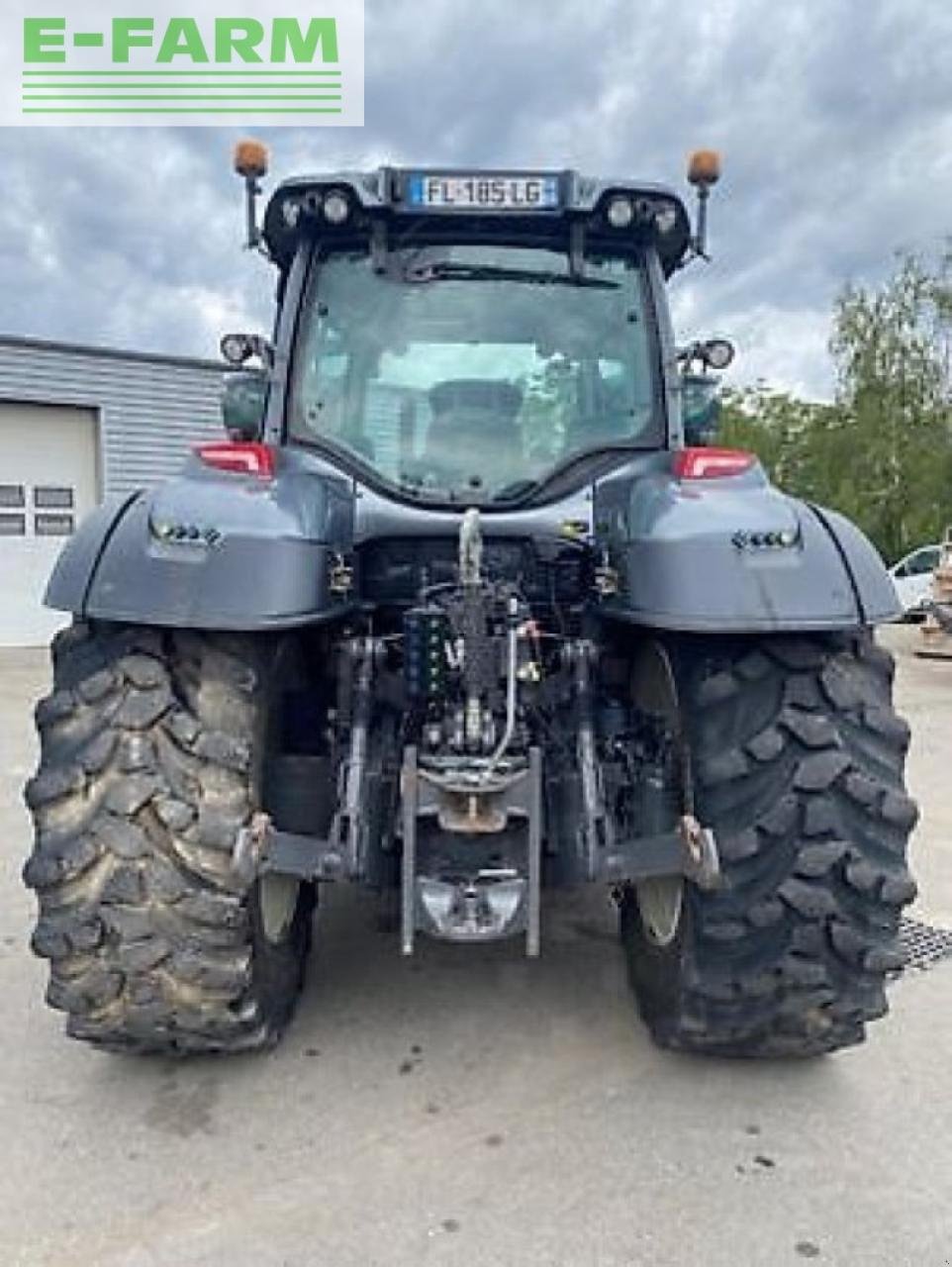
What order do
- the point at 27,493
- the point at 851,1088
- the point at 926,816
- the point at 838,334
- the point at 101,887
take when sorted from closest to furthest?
the point at 101,887 → the point at 851,1088 → the point at 926,816 → the point at 27,493 → the point at 838,334

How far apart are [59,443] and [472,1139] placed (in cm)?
1379

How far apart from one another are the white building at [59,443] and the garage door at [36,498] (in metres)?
0.01

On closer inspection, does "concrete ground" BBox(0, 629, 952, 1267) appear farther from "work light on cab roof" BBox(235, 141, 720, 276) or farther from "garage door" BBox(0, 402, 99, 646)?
"garage door" BBox(0, 402, 99, 646)

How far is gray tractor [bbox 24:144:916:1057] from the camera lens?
260cm

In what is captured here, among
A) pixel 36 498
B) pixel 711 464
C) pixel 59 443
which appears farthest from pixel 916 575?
pixel 711 464

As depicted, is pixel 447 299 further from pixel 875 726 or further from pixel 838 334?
pixel 838 334

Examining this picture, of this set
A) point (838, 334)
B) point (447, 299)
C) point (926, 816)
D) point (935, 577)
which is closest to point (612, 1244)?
point (447, 299)

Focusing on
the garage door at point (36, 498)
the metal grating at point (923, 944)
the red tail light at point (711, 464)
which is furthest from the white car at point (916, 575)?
the red tail light at point (711, 464)

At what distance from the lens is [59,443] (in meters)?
14.8

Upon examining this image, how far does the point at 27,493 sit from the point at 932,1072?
13772 mm

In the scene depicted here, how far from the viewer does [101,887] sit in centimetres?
265

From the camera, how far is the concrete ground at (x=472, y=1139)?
236 cm

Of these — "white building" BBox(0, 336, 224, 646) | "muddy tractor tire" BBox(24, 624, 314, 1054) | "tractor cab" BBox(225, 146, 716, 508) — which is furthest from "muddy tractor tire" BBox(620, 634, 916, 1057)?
"white building" BBox(0, 336, 224, 646)

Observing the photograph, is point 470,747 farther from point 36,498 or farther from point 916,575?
point 916,575
